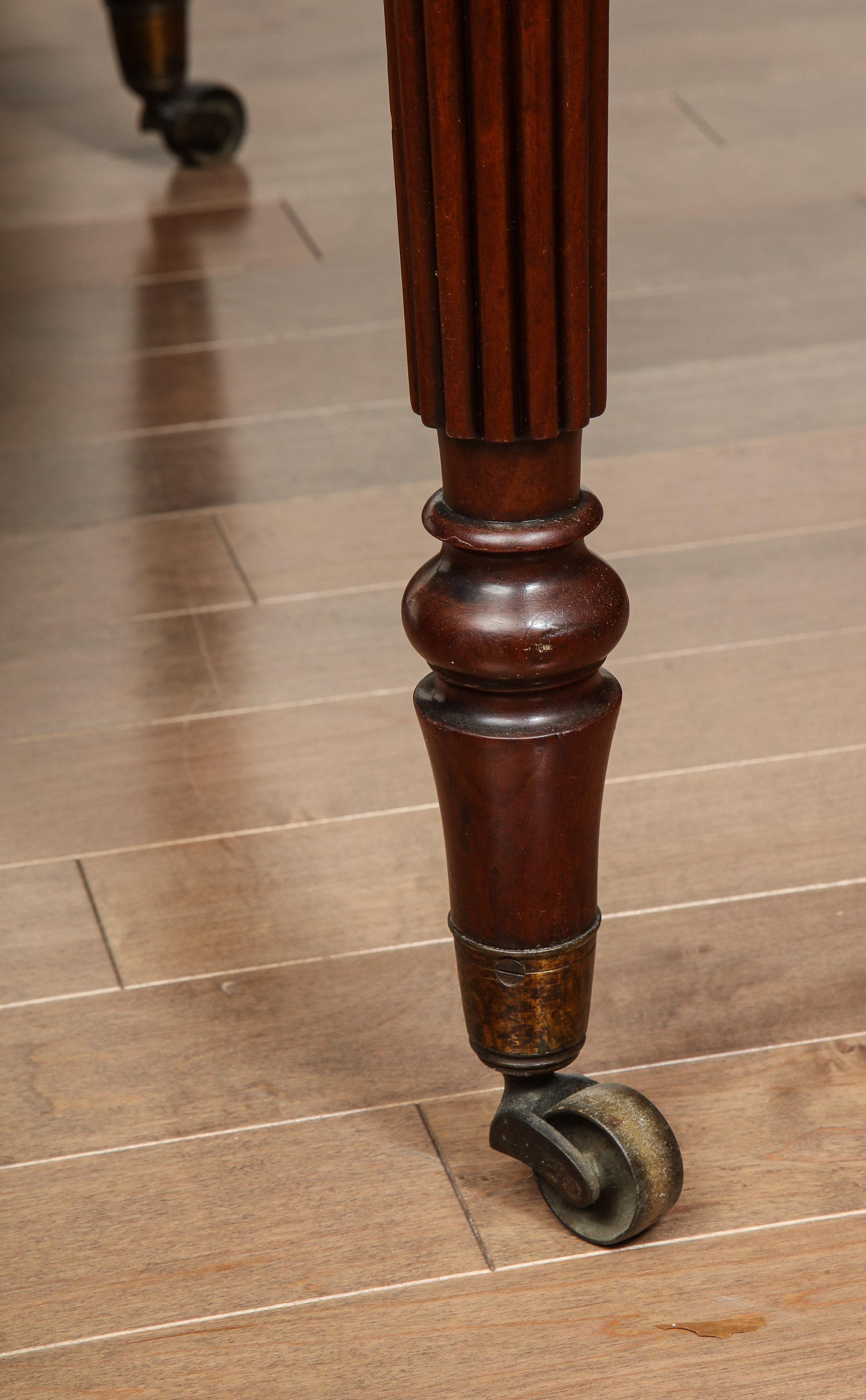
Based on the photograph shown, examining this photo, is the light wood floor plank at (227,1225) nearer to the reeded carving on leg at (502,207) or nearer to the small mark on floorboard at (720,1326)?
the small mark on floorboard at (720,1326)

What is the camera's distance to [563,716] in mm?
719

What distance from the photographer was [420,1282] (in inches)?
31.1

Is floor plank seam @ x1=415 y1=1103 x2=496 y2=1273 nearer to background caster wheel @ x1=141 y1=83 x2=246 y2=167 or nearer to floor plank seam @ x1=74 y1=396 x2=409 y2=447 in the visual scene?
floor plank seam @ x1=74 y1=396 x2=409 y2=447

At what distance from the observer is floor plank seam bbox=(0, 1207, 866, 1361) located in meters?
0.77

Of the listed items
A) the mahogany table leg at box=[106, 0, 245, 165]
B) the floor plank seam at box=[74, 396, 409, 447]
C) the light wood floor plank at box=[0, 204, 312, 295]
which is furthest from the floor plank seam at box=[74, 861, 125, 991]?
the mahogany table leg at box=[106, 0, 245, 165]

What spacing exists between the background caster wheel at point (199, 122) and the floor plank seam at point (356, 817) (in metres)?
1.33

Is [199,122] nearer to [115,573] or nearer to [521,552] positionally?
[115,573]

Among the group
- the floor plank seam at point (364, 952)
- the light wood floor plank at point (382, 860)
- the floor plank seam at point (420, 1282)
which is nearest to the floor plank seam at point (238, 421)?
the light wood floor plank at point (382, 860)

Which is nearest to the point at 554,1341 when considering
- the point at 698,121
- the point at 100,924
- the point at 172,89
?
the point at 100,924

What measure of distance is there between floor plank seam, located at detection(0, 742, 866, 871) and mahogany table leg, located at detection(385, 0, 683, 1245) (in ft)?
1.09

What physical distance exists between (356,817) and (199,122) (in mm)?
1347

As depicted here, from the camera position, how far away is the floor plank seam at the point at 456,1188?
806mm

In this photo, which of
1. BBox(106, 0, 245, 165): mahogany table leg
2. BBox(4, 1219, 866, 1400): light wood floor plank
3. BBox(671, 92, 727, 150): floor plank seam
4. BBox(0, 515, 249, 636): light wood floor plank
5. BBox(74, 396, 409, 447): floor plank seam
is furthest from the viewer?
BBox(671, 92, 727, 150): floor plank seam

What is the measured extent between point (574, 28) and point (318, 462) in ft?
3.23
